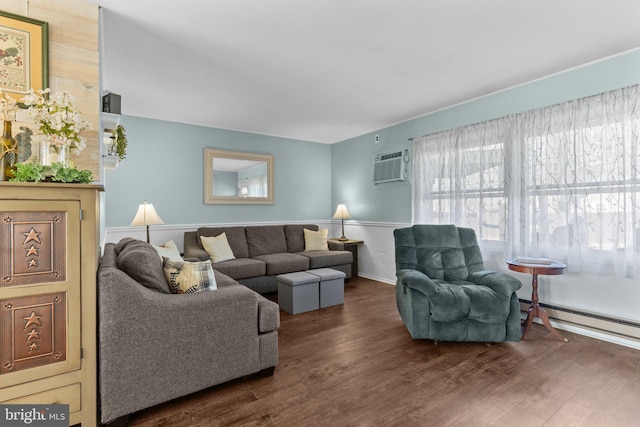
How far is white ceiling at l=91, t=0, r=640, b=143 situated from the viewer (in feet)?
6.82

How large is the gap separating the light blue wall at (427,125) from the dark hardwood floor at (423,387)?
2.29 meters

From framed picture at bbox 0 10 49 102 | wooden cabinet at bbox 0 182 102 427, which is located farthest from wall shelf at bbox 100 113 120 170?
wooden cabinet at bbox 0 182 102 427

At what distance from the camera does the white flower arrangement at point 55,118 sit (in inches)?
63.3

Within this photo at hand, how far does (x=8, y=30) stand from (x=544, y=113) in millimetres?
4247

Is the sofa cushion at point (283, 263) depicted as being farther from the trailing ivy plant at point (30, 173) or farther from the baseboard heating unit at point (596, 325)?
the trailing ivy plant at point (30, 173)

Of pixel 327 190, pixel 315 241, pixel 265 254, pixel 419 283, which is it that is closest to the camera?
pixel 419 283

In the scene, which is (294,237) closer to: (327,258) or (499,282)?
(327,258)

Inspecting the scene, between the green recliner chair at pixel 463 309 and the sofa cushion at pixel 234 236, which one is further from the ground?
the sofa cushion at pixel 234 236

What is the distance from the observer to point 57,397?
152cm

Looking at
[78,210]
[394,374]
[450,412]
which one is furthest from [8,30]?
[450,412]

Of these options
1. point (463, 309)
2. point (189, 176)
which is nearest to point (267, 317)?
point (463, 309)

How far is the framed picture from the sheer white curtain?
391 centimetres

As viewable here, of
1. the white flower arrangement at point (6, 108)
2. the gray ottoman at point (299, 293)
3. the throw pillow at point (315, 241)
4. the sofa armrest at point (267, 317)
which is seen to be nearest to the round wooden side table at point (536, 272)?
the gray ottoman at point (299, 293)

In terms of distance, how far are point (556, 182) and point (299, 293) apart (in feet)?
9.35
